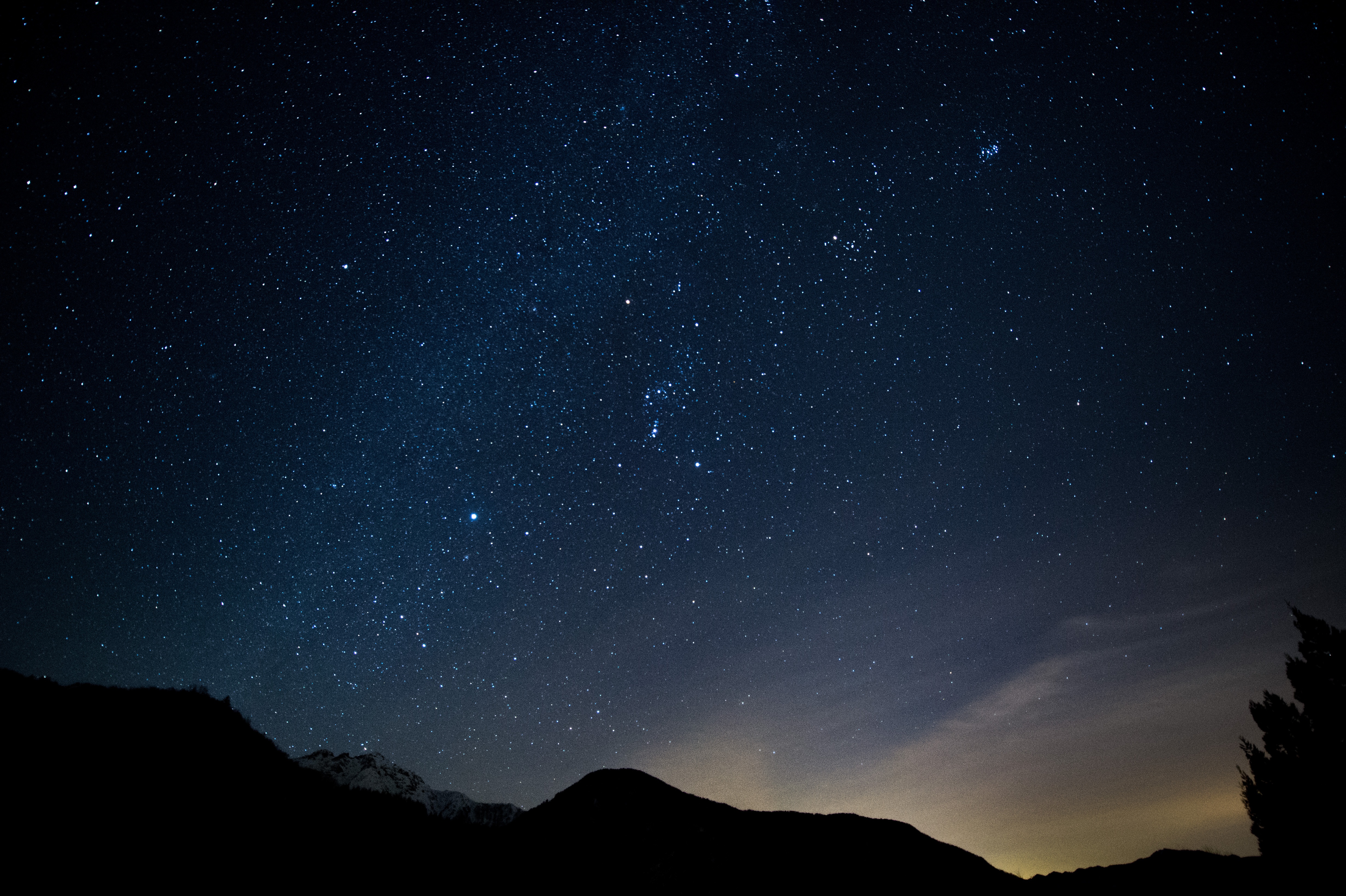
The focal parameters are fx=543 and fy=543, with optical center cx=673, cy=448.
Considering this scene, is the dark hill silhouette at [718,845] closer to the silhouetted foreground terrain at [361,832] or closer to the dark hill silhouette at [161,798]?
the silhouetted foreground terrain at [361,832]

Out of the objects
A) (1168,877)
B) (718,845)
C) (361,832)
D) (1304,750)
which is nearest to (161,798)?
(361,832)

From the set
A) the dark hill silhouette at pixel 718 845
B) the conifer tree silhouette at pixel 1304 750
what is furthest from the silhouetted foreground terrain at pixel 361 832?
the conifer tree silhouette at pixel 1304 750

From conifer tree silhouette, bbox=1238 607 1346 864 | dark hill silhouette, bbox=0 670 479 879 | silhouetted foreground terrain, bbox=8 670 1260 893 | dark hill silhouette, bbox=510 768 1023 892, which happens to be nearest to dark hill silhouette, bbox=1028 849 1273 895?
silhouetted foreground terrain, bbox=8 670 1260 893

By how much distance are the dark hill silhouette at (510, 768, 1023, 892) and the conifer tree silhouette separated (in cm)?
2155

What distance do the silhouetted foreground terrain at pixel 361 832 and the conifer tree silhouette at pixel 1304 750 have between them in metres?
20.6

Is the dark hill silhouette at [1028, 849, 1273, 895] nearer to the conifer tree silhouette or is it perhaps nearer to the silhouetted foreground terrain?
the silhouetted foreground terrain

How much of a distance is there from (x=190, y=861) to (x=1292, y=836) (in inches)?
1231

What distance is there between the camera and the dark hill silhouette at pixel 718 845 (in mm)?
7289

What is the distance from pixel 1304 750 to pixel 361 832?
3138 cm

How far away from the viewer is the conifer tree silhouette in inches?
764

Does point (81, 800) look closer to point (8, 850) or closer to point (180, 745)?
point (8, 850)

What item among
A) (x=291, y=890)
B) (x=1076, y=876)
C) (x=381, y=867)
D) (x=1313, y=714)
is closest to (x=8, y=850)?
(x=291, y=890)

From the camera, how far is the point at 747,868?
7332 millimetres

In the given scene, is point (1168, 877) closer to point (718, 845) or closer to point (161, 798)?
point (718, 845)
